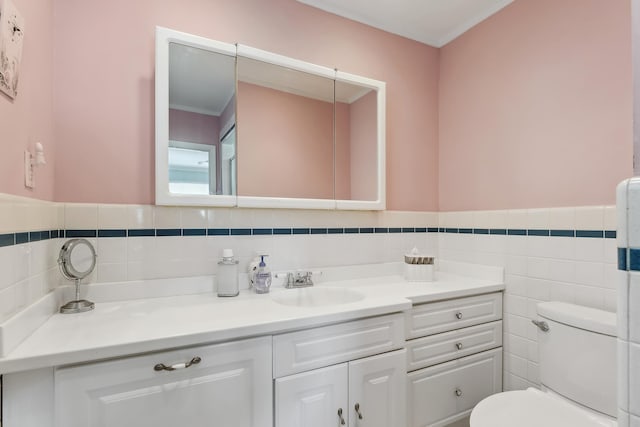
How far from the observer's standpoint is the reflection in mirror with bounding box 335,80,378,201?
1889 mm

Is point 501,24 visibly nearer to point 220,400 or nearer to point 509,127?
point 509,127

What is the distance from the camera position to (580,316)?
1326mm

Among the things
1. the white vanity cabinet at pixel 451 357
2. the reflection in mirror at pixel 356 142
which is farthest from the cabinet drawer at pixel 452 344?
the reflection in mirror at pixel 356 142

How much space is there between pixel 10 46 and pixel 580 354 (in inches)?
86.5

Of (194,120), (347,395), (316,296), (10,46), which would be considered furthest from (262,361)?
(10,46)

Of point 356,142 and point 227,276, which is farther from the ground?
point 356,142

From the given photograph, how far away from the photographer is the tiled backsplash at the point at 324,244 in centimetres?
124

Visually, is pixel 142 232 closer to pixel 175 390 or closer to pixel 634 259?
pixel 175 390

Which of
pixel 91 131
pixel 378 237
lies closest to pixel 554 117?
pixel 378 237

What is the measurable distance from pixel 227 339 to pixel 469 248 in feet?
5.05

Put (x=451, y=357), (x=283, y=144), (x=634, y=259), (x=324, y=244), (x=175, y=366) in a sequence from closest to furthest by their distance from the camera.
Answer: (x=634, y=259), (x=175, y=366), (x=451, y=357), (x=283, y=144), (x=324, y=244)

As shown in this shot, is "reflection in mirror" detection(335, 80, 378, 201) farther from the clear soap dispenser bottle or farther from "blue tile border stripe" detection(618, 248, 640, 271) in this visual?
"blue tile border stripe" detection(618, 248, 640, 271)

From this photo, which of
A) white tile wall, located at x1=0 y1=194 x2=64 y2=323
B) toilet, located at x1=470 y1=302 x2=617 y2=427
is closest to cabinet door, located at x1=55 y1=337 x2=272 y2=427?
white tile wall, located at x1=0 y1=194 x2=64 y2=323

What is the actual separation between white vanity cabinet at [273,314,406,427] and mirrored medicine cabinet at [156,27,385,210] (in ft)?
2.30
